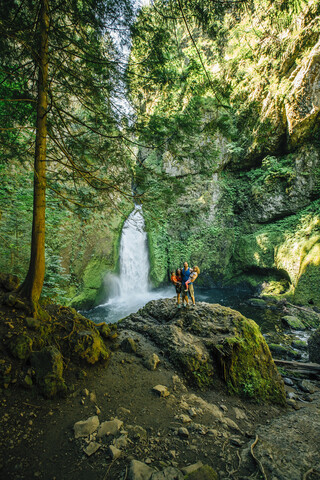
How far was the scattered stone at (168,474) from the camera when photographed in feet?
5.46

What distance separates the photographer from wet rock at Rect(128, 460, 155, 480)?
5.40ft

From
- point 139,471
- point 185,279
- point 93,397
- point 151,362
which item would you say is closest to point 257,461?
point 139,471

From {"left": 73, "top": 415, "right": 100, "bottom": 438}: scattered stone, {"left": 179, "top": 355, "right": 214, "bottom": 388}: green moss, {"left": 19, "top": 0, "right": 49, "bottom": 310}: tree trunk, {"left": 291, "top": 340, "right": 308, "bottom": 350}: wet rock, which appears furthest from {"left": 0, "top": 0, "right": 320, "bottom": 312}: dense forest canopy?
{"left": 291, "top": 340, "right": 308, "bottom": 350}: wet rock

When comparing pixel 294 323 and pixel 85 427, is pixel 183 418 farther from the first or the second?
pixel 294 323

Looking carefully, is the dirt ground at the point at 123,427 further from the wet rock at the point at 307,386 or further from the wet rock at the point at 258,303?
the wet rock at the point at 258,303

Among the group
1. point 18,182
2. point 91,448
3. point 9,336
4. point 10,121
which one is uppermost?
point 10,121

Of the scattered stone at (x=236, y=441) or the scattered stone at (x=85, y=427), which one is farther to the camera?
the scattered stone at (x=236, y=441)

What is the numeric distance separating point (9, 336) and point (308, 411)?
496 cm

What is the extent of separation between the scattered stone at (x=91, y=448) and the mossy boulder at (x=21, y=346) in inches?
47.5

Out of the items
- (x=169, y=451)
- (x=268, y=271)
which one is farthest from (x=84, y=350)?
(x=268, y=271)

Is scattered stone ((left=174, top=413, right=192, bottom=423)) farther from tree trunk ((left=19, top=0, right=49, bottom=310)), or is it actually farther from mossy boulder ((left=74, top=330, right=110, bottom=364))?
tree trunk ((left=19, top=0, right=49, bottom=310))

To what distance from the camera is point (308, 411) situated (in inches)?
134

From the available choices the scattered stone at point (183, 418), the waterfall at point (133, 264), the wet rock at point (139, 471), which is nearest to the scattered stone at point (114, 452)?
the wet rock at point (139, 471)

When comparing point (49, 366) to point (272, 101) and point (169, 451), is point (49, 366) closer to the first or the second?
point (169, 451)
